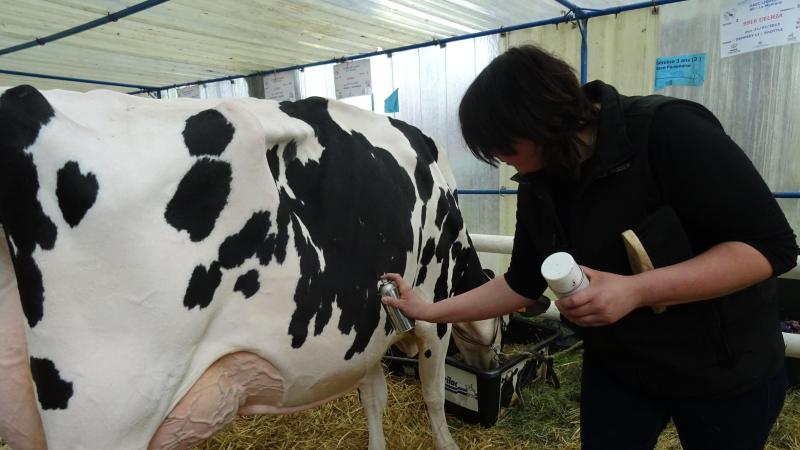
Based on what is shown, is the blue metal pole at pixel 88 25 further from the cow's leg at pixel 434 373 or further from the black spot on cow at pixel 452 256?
the cow's leg at pixel 434 373

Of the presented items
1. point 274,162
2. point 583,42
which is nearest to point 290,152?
point 274,162

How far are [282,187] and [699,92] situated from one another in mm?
A: 2623

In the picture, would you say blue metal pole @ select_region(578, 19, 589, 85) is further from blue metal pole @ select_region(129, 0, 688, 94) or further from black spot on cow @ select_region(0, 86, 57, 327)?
black spot on cow @ select_region(0, 86, 57, 327)

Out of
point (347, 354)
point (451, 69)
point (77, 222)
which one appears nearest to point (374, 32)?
point (451, 69)

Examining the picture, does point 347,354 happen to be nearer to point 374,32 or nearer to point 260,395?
point 260,395

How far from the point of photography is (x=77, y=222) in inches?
35.5

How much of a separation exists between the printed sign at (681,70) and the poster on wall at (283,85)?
2.80m

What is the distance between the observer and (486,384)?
96.2 inches

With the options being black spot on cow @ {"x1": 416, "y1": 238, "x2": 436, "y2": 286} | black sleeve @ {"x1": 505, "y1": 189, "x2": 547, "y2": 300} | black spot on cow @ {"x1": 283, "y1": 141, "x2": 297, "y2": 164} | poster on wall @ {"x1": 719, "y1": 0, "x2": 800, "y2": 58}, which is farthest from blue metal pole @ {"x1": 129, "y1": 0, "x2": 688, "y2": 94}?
black spot on cow @ {"x1": 283, "y1": 141, "x2": 297, "y2": 164}

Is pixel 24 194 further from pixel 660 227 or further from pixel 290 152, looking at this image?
pixel 660 227

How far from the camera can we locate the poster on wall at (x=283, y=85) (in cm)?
438

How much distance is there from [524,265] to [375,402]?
1290 mm

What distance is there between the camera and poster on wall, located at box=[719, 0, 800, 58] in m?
2.40

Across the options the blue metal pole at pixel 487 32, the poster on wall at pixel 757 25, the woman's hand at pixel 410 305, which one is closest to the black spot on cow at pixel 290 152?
the woman's hand at pixel 410 305
